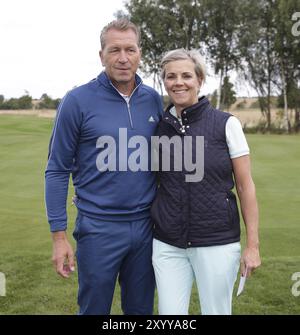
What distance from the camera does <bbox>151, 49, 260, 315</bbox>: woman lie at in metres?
2.56

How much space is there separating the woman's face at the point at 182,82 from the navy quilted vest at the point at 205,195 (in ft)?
0.20

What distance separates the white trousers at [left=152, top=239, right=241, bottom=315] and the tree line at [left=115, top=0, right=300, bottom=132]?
1210 inches

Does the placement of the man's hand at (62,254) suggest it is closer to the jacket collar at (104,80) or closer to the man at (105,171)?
the man at (105,171)

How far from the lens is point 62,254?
2.77 metres

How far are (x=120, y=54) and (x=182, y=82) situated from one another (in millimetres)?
379

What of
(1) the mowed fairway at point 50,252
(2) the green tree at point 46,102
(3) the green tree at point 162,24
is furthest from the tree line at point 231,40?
(1) the mowed fairway at point 50,252

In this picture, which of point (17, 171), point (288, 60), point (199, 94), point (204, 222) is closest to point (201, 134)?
point (199, 94)

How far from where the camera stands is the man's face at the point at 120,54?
2.71 metres

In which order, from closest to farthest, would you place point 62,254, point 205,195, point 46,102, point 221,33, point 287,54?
point 205,195 → point 62,254 → point 287,54 → point 221,33 → point 46,102
